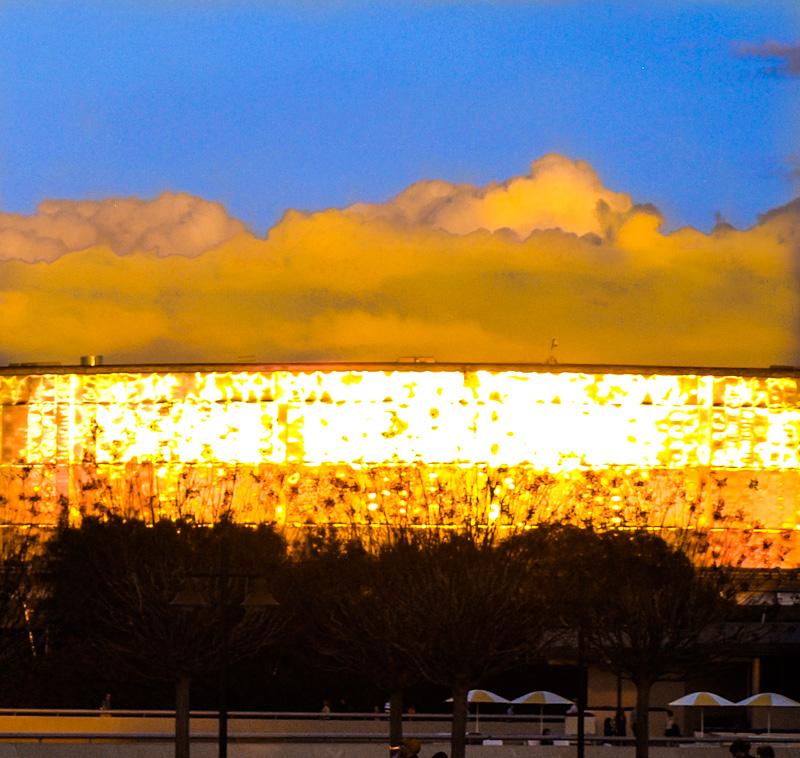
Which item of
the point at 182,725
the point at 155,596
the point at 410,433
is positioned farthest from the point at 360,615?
the point at 410,433

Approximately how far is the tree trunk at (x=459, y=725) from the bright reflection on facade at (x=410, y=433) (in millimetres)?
26603

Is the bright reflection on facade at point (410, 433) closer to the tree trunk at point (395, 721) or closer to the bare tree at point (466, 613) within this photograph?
the bare tree at point (466, 613)

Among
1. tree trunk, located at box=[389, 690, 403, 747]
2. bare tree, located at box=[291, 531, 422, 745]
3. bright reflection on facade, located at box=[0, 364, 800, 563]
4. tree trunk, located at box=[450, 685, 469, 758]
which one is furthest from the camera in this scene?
bright reflection on facade, located at box=[0, 364, 800, 563]

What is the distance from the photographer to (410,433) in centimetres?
6178

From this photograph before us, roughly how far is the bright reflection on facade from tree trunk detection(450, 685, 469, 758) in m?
26.6

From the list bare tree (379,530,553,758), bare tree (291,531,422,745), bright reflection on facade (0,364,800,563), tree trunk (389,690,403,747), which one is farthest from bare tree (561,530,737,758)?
bright reflection on facade (0,364,800,563)

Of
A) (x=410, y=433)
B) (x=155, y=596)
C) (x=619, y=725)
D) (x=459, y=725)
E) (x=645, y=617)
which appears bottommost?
(x=619, y=725)

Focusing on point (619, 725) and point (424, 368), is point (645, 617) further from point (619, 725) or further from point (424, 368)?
point (424, 368)

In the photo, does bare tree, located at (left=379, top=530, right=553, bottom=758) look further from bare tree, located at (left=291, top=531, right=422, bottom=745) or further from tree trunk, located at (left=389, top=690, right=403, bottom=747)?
tree trunk, located at (left=389, top=690, right=403, bottom=747)

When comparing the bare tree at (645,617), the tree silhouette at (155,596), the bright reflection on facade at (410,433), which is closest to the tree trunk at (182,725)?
the tree silhouette at (155,596)

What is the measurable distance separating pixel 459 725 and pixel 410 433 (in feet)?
97.2

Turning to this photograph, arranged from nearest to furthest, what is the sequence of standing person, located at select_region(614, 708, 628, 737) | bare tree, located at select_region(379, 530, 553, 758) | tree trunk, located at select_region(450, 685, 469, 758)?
tree trunk, located at select_region(450, 685, 469, 758) → bare tree, located at select_region(379, 530, 553, 758) → standing person, located at select_region(614, 708, 628, 737)

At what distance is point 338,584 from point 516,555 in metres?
4.71

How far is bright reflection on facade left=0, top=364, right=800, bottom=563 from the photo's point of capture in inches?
2425
